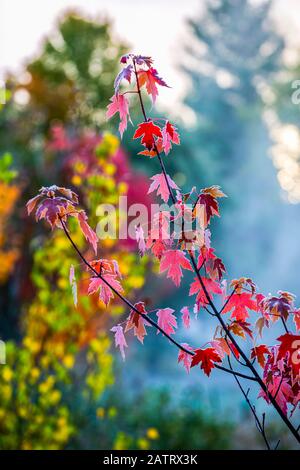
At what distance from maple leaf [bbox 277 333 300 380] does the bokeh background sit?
2.38ft

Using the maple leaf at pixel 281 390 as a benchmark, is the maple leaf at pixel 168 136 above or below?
above

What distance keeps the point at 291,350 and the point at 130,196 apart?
10740 mm

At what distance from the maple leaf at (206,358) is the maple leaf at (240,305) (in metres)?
0.23

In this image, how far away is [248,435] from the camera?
25.2ft

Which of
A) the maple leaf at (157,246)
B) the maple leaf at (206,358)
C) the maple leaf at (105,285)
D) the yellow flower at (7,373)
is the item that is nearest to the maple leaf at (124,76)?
the maple leaf at (157,246)

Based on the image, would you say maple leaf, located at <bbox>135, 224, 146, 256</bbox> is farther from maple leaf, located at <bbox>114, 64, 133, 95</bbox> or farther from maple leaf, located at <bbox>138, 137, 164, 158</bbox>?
maple leaf, located at <bbox>114, 64, 133, 95</bbox>

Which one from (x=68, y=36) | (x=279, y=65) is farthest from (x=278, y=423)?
(x=279, y=65)

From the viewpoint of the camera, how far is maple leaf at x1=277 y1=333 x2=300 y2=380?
191 cm

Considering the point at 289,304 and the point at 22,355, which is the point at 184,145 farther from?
the point at 289,304

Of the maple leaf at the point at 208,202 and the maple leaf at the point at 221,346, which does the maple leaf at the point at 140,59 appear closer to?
the maple leaf at the point at 208,202

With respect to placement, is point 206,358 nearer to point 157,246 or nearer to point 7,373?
point 157,246

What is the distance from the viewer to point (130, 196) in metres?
12.6

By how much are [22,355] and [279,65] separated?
79.1 feet

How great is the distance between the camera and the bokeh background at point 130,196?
4.79 m
